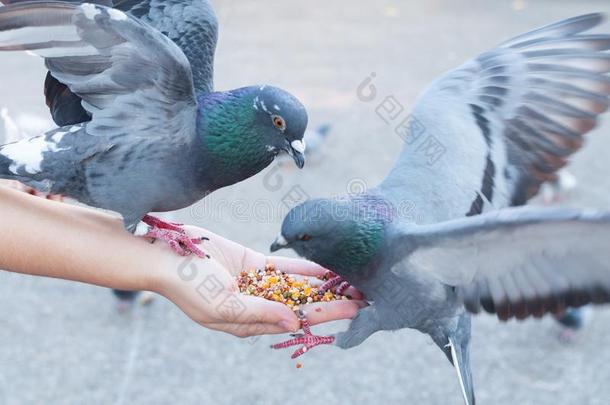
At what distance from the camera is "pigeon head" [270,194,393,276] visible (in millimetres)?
2795

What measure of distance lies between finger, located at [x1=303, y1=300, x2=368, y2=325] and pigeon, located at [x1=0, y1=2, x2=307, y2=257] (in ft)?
1.58

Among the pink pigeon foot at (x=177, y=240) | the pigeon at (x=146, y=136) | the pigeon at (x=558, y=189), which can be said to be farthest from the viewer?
the pigeon at (x=558, y=189)

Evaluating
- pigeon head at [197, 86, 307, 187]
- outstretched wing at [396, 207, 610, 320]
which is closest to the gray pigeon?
pigeon head at [197, 86, 307, 187]

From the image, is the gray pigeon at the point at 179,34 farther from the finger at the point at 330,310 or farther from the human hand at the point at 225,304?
the finger at the point at 330,310

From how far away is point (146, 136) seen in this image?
2.91 metres

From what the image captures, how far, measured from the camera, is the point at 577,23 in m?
3.34

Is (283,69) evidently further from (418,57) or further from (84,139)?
(84,139)

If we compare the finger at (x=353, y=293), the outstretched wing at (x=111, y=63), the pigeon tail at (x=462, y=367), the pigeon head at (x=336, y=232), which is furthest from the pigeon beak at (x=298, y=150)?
the pigeon tail at (x=462, y=367)

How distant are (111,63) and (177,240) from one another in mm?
754

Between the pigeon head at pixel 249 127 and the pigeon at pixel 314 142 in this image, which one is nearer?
the pigeon head at pixel 249 127

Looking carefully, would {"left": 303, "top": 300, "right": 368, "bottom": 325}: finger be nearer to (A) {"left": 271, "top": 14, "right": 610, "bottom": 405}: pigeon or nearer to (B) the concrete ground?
(A) {"left": 271, "top": 14, "right": 610, "bottom": 405}: pigeon

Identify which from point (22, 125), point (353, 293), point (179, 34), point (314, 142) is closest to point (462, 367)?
point (353, 293)

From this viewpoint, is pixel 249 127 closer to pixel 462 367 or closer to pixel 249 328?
pixel 249 328

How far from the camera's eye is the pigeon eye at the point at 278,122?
2874 millimetres
